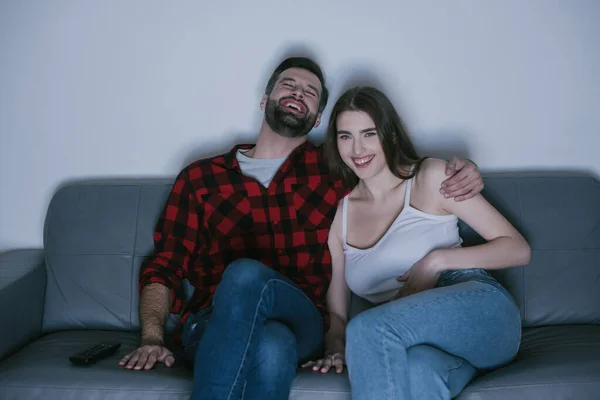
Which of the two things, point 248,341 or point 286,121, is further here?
point 286,121

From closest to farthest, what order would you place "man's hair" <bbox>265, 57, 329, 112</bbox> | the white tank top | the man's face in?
the white tank top
the man's face
"man's hair" <bbox>265, 57, 329, 112</bbox>

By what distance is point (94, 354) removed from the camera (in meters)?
1.60

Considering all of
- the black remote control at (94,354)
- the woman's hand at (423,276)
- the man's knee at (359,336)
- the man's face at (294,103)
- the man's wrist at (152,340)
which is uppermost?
the man's face at (294,103)

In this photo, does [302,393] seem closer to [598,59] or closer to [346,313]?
[346,313]

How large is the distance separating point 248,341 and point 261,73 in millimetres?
1167

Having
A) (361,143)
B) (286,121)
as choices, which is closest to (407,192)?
(361,143)

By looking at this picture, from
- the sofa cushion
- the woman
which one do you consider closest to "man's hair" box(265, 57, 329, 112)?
the woman

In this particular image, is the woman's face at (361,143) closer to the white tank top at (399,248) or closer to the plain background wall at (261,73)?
the white tank top at (399,248)

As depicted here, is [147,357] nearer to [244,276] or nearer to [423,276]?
[244,276]

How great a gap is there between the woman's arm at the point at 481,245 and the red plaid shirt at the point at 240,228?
1.09 ft

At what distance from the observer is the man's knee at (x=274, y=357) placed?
4.41 feet

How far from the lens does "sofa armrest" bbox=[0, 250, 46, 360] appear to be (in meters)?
1.73

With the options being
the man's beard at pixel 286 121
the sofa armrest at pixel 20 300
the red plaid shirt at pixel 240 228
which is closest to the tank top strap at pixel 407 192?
the red plaid shirt at pixel 240 228

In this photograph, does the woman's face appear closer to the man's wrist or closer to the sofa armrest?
the man's wrist
